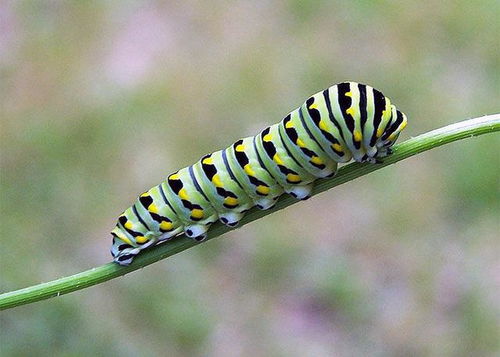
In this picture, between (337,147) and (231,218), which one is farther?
(231,218)

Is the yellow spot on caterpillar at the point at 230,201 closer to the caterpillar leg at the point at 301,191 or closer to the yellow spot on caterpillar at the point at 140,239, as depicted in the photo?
the caterpillar leg at the point at 301,191

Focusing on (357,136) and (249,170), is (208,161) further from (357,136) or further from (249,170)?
(357,136)

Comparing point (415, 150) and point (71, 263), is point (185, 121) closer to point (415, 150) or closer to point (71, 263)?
point (71, 263)

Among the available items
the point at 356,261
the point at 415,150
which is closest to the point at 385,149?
the point at 415,150

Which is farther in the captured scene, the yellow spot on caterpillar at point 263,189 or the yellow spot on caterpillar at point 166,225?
the yellow spot on caterpillar at point 166,225

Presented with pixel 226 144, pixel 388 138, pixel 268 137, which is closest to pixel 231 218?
pixel 268 137

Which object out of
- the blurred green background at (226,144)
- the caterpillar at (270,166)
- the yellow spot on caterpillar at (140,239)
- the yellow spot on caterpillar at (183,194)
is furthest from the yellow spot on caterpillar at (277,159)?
the blurred green background at (226,144)
